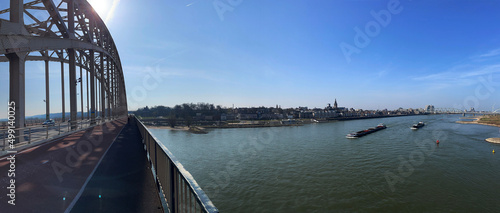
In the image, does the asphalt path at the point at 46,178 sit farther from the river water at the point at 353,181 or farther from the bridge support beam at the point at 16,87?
the river water at the point at 353,181

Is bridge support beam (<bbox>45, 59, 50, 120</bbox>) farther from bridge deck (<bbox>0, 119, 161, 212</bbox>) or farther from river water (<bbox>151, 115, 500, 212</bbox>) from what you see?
bridge deck (<bbox>0, 119, 161, 212</bbox>)

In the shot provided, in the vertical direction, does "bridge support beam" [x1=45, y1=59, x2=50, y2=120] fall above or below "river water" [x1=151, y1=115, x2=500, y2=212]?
above

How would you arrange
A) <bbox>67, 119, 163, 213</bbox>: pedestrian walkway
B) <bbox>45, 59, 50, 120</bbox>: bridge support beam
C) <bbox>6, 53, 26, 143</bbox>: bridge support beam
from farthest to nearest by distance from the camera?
<bbox>45, 59, 50, 120</bbox>: bridge support beam < <bbox>6, 53, 26, 143</bbox>: bridge support beam < <bbox>67, 119, 163, 213</bbox>: pedestrian walkway

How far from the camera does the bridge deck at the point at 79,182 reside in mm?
3666

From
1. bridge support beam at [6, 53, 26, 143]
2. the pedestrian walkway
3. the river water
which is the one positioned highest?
bridge support beam at [6, 53, 26, 143]

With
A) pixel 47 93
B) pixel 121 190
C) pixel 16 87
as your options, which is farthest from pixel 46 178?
pixel 47 93

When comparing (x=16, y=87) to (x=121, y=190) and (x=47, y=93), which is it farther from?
(x=47, y=93)

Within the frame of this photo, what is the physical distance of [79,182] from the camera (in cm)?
479

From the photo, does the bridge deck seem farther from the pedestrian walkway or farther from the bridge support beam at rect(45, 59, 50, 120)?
the bridge support beam at rect(45, 59, 50, 120)

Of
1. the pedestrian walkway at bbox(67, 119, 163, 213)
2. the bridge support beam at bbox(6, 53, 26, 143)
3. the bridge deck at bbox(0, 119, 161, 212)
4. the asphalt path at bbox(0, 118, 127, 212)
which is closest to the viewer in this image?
the pedestrian walkway at bbox(67, 119, 163, 213)

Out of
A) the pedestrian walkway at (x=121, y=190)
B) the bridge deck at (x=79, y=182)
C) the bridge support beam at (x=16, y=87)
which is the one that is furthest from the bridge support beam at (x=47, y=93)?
the pedestrian walkway at (x=121, y=190)

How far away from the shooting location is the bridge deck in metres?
3.67

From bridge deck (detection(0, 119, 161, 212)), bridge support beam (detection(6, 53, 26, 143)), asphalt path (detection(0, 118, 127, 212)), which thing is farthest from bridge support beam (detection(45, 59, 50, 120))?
bridge deck (detection(0, 119, 161, 212))

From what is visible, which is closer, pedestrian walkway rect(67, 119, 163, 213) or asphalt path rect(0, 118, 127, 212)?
pedestrian walkway rect(67, 119, 163, 213)
